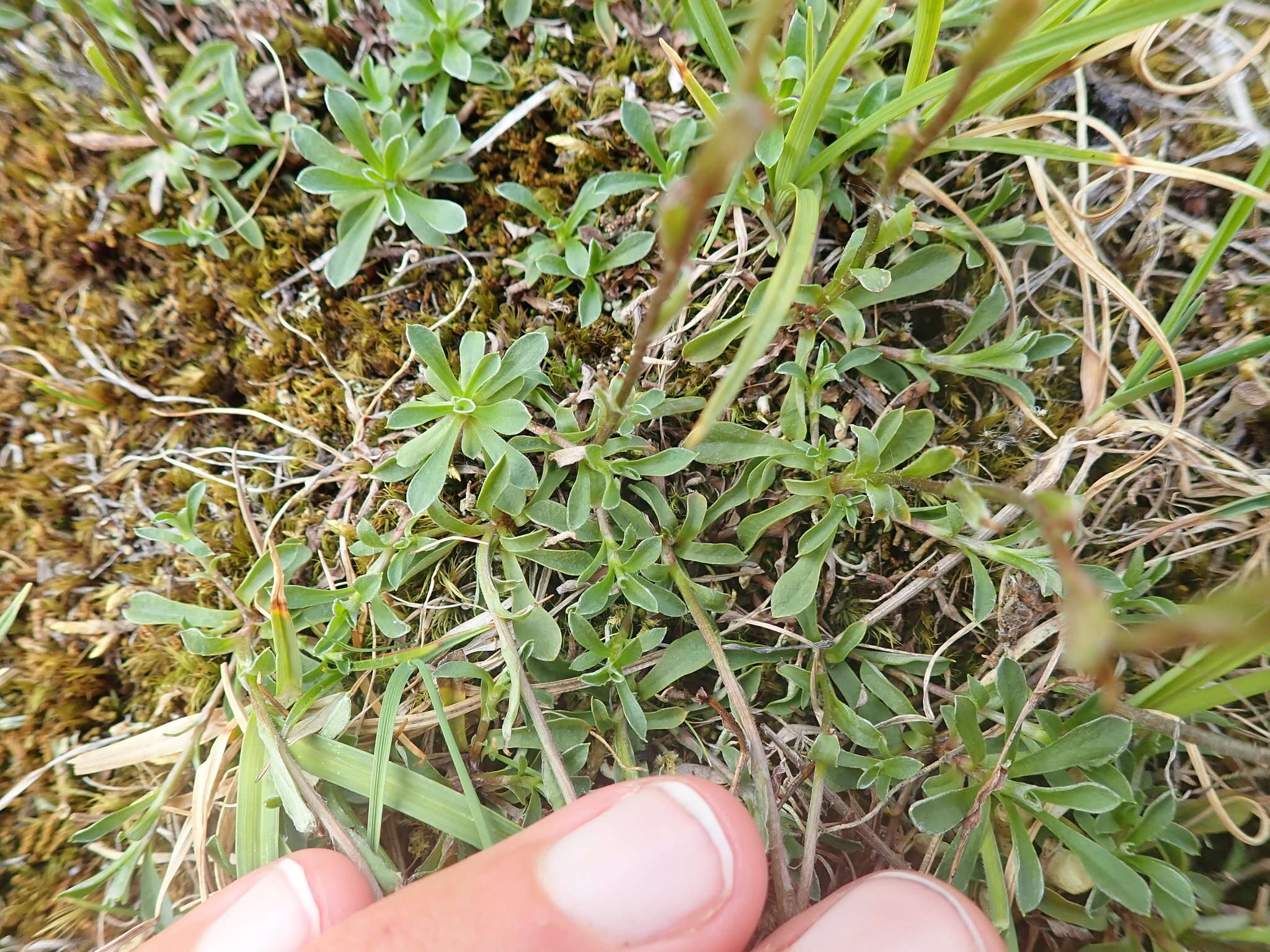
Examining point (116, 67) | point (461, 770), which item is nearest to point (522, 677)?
point (461, 770)

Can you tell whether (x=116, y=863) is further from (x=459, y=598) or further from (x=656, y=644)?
→ (x=656, y=644)

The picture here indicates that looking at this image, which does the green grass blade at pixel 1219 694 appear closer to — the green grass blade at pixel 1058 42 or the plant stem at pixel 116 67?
the green grass blade at pixel 1058 42

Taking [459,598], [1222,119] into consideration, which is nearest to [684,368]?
[459,598]

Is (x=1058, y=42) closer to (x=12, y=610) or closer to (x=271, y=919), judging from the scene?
(x=271, y=919)

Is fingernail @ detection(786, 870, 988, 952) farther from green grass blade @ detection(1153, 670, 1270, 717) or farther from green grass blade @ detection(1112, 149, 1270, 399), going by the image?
green grass blade @ detection(1112, 149, 1270, 399)

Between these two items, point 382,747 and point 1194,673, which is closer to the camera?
point 1194,673

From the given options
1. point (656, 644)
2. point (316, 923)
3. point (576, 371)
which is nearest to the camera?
point (316, 923)
